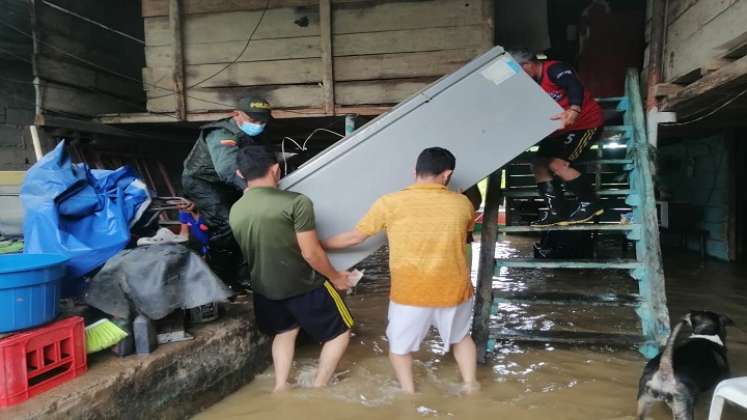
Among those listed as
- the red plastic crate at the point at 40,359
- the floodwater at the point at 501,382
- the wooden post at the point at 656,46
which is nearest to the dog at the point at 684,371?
the floodwater at the point at 501,382

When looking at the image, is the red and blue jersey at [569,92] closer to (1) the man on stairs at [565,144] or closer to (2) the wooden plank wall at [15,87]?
(1) the man on stairs at [565,144]

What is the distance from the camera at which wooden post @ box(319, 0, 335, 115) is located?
506cm

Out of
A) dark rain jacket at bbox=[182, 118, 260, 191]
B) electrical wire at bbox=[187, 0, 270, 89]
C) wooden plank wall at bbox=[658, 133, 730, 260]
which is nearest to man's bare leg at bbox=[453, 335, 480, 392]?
dark rain jacket at bbox=[182, 118, 260, 191]

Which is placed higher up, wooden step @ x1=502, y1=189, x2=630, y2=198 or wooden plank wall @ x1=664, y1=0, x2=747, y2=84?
wooden plank wall @ x1=664, y1=0, x2=747, y2=84

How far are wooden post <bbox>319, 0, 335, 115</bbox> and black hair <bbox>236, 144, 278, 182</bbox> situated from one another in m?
2.34

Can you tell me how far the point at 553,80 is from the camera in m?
3.54

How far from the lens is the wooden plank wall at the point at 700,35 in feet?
10.5

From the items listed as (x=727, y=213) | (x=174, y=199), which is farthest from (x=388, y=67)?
(x=727, y=213)

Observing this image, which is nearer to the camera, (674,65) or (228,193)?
(228,193)

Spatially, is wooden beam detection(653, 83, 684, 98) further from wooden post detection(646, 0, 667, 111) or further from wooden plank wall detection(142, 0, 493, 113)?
wooden plank wall detection(142, 0, 493, 113)

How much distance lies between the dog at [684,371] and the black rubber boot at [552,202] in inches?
42.7

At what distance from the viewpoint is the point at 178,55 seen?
529 cm

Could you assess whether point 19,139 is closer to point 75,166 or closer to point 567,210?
point 75,166

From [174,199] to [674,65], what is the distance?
452 cm
